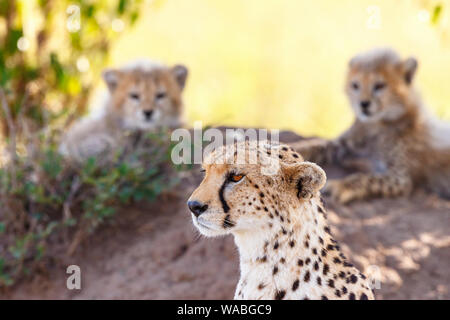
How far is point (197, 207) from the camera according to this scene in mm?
2033

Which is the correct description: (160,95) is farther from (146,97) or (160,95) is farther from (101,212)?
(101,212)

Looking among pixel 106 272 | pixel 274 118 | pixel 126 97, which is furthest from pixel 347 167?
pixel 274 118

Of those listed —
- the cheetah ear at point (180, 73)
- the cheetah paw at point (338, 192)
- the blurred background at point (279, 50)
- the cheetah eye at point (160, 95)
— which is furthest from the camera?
the blurred background at point (279, 50)

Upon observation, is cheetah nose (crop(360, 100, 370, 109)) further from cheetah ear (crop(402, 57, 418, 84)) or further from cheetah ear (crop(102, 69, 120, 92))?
cheetah ear (crop(102, 69, 120, 92))

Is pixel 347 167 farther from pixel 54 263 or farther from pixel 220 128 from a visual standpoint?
pixel 54 263

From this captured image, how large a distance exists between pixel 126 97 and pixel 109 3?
0.91 metres

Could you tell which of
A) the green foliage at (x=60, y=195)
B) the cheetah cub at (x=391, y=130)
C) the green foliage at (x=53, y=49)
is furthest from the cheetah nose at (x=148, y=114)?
the cheetah cub at (x=391, y=130)

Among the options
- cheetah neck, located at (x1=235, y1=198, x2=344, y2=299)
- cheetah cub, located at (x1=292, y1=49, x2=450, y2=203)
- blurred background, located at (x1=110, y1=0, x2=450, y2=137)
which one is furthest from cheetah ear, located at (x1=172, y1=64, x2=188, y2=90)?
cheetah neck, located at (x1=235, y1=198, x2=344, y2=299)

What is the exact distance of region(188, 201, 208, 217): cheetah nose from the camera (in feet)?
6.65

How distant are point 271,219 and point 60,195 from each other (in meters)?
1.68

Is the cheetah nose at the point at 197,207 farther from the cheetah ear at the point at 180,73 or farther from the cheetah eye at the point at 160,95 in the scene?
the cheetah ear at the point at 180,73

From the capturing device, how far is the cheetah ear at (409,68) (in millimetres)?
4539

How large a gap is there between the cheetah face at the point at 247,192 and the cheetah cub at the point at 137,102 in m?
2.43

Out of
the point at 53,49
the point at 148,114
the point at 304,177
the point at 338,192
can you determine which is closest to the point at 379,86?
the point at 338,192
